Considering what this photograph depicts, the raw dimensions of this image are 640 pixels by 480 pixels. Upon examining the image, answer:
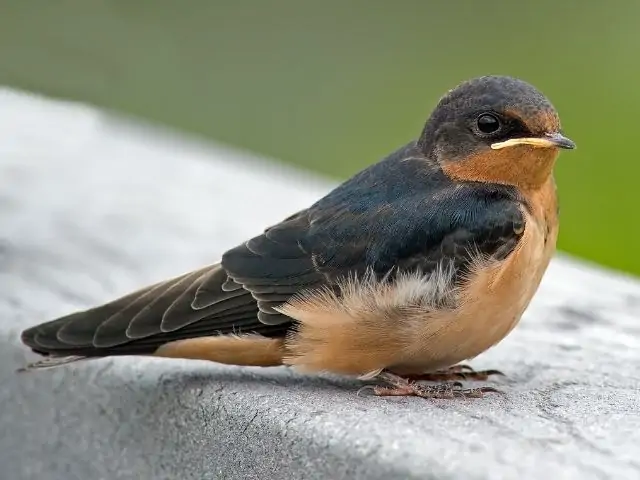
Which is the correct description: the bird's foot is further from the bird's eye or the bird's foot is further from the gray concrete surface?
the bird's eye

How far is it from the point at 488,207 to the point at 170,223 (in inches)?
67.0

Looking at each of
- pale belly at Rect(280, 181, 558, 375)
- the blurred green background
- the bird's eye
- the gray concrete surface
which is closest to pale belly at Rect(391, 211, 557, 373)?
pale belly at Rect(280, 181, 558, 375)

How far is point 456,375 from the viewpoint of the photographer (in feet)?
9.59

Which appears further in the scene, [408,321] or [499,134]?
[499,134]

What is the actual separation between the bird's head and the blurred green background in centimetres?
392

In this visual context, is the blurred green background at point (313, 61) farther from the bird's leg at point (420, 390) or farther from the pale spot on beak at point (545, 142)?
the bird's leg at point (420, 390)

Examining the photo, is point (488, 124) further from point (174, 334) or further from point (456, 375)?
point (174, 334)

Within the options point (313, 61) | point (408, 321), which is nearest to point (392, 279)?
point (408, 321)

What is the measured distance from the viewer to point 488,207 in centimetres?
273

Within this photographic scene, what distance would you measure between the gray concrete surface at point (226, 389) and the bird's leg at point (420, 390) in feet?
0.22

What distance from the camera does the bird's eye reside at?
2.85 metres

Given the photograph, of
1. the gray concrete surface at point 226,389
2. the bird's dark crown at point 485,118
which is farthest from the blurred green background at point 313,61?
the bird's dark crown at point 485,118

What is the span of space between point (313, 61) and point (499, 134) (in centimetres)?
547

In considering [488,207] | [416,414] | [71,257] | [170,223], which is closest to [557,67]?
[170,223]
